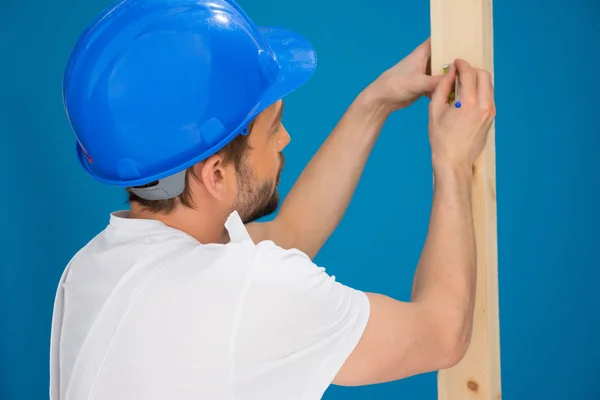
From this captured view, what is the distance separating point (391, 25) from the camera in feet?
7.13

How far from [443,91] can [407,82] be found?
6.6 inches

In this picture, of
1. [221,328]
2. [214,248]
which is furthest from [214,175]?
[221,328]

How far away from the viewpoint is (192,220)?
1.12m

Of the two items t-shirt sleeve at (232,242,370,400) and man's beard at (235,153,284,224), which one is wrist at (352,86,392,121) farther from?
t-shirt sleeve at (232,242,370,400)

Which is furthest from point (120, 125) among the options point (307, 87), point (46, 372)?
point (46, 372)

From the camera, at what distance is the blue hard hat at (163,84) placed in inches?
38.7

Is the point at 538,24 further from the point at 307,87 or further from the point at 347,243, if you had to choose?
the point at 347,243

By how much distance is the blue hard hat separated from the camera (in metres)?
0.98

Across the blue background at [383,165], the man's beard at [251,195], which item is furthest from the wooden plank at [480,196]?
the blue background at [383,165]

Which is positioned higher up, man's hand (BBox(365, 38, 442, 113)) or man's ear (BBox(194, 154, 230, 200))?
man's hand (BBox(365, 38, 442, 113))

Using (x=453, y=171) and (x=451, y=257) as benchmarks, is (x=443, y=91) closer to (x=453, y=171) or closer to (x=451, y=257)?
(x=453, y=171)

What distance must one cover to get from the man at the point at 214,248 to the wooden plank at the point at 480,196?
4 cm

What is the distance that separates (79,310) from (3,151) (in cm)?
132

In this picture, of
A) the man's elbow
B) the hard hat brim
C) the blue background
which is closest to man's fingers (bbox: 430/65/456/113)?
the hard hat brim
